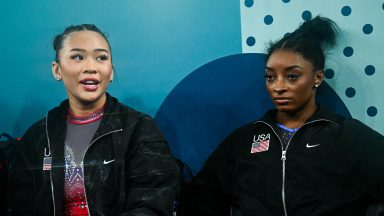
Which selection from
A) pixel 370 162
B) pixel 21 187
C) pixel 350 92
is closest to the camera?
pixel 370 162

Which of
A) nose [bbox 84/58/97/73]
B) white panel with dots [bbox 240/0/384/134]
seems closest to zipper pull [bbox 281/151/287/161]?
white panel with dots [bbox 240/0/384/134]

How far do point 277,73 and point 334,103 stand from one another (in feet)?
1.09

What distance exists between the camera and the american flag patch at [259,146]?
4.42 ft

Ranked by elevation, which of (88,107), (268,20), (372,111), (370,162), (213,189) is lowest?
(213,189)

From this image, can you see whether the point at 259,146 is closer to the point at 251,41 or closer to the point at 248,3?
the point at 251,41

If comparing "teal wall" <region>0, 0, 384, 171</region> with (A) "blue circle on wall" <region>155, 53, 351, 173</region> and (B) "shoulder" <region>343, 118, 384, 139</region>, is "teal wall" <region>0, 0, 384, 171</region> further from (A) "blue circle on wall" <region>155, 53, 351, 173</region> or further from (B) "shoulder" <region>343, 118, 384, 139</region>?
(B) "shoulder" <region>343, 118, 384, 139</region>

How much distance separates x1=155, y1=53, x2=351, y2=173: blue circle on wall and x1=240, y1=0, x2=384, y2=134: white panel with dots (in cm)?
17

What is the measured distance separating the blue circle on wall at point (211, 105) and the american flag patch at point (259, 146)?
230 mm

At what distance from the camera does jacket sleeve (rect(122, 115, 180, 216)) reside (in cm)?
117

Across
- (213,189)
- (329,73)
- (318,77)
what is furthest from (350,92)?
(213,189)

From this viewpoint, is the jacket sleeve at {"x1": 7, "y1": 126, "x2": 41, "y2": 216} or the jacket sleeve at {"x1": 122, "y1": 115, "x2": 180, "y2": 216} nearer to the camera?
the jacket sleeve at {"x1": 122, "y1": 115, "x2": 180, "y2": 216}

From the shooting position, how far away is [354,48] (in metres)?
1.51

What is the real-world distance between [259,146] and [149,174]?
1.26 feet

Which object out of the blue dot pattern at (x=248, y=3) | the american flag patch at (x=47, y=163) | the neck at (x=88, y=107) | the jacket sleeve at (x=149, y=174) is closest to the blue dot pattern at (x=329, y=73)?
the blue dot pattern at (x=248, y=3)
